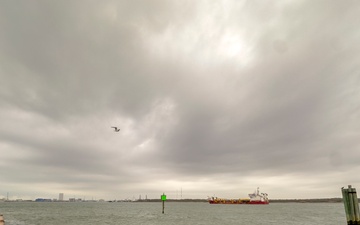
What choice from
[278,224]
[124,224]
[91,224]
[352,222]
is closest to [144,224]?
[124,224]

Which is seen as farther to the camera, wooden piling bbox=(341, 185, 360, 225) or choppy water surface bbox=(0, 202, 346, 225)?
choppy water surface bbox=(0, 202, 346, 225)

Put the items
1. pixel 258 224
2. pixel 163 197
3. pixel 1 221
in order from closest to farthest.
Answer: pixel 1 221
pixel 258 224
pixel 163 197

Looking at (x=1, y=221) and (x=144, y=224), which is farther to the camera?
(x=144, y=224)

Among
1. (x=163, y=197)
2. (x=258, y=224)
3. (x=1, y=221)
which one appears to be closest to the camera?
(x=1, y=221)

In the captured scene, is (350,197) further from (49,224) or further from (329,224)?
(49,224)

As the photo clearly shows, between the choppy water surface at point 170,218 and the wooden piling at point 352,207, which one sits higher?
the wooden piling at point 352,207

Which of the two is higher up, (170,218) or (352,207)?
(352,207)

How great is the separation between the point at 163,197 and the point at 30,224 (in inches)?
1607

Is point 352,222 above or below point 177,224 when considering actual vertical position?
above

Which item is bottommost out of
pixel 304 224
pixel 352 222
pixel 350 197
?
pixel 304 224

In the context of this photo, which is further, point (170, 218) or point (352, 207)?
point (170, 218)

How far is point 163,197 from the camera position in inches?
3292

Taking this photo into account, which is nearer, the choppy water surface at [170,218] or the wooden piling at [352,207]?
the wooden piling at [352,207]

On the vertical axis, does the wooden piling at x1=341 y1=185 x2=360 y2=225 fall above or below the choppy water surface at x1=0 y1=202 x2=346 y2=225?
above
